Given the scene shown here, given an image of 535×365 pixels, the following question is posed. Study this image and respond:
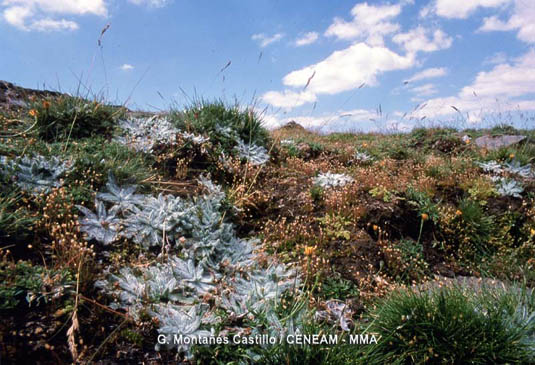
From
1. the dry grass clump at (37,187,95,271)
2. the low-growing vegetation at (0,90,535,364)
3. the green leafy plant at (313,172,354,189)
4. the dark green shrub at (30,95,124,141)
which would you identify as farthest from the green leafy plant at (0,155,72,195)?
the green leafy plant at (313,172,354,189)

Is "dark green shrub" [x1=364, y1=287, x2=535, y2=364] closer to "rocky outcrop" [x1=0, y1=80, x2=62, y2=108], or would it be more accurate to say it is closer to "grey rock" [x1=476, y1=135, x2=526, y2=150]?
"rocky outcrop" [x1=0, y1=80, x2=62, y2=108]

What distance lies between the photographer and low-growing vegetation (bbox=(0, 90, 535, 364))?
2842mm

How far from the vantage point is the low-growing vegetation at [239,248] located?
2842 mm

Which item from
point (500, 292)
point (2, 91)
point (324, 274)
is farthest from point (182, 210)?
point (2, 91)

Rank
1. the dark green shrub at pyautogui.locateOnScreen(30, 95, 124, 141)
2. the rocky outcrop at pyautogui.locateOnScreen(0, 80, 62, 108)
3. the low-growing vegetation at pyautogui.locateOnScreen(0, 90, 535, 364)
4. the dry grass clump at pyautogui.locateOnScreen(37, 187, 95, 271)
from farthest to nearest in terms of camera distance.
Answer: the rocky outcrop at pyautogui.locateOnScreen(0, 80, 62, 108), the dark green shrub at pyautogui.locateOnScreen(30, 95, 124, 141), the dry grass clump at pyautogui.locateOnScreen(37, 187, 95, 271), the low-growing vegetation at pyautogui.locateOnScreen(0, 90, 535, 364)

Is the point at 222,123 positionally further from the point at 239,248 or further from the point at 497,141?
the point at 497,141

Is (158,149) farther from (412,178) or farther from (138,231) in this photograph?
Result: (412,178)

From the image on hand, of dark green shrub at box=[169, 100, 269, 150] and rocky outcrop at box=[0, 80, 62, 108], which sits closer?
dark green shrub at box=[169, 100, 269, 150]

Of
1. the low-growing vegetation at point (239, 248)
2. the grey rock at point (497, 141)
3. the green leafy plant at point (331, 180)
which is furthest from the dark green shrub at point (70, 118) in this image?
the grey rock at point (497, 141)

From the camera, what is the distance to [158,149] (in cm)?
614

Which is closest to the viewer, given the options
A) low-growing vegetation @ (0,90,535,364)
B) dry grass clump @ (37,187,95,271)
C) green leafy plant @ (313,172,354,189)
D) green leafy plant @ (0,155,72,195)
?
low-growing vegetation @ (0,90,535,364)

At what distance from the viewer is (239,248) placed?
432cm

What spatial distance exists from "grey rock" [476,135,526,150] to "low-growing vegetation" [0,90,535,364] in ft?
10.0

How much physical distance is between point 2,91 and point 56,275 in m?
6.62
